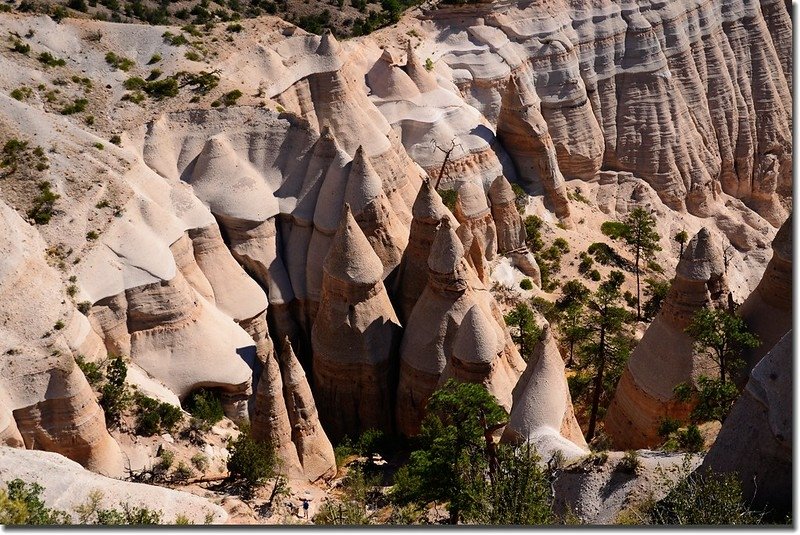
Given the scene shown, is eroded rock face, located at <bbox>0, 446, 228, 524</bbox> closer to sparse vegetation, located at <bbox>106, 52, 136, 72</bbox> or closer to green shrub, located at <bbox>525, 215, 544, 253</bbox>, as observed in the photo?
sparse vegetation, located at <bbox>106, 52, 136, 72</bbox>

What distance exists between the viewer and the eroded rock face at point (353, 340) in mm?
29062

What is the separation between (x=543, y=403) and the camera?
23906mm

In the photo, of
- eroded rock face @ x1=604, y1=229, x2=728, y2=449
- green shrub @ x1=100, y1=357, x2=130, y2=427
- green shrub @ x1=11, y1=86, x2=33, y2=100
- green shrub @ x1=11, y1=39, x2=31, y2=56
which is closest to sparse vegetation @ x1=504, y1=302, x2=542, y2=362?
eroded rock face @ x1=604, y1=229, x2=728, y2=449

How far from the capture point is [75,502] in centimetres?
1909

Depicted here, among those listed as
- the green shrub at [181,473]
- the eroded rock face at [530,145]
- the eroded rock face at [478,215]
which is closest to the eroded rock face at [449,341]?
the green shrub at [181,473]

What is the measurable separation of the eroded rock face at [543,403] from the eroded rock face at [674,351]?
3.19 meters

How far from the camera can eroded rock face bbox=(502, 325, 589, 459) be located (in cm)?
2359

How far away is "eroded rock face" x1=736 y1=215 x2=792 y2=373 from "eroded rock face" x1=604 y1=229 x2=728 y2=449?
1.27 m

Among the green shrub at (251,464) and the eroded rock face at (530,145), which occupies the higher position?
the eroded rock face at (530,145)

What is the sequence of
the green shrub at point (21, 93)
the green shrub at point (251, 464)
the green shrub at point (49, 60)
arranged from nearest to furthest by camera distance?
the green shrub at point (251, 464), the green shrub at point (21, 93), the green shrub at point (49, 60)

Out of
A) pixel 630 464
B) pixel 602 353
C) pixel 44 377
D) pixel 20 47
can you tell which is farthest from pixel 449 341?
pixel 20 47

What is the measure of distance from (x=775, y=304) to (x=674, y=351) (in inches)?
118

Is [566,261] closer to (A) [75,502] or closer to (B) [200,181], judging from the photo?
(B) [200,181]

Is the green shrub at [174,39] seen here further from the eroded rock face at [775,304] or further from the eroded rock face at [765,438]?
the eroded rock face at [765,438]
